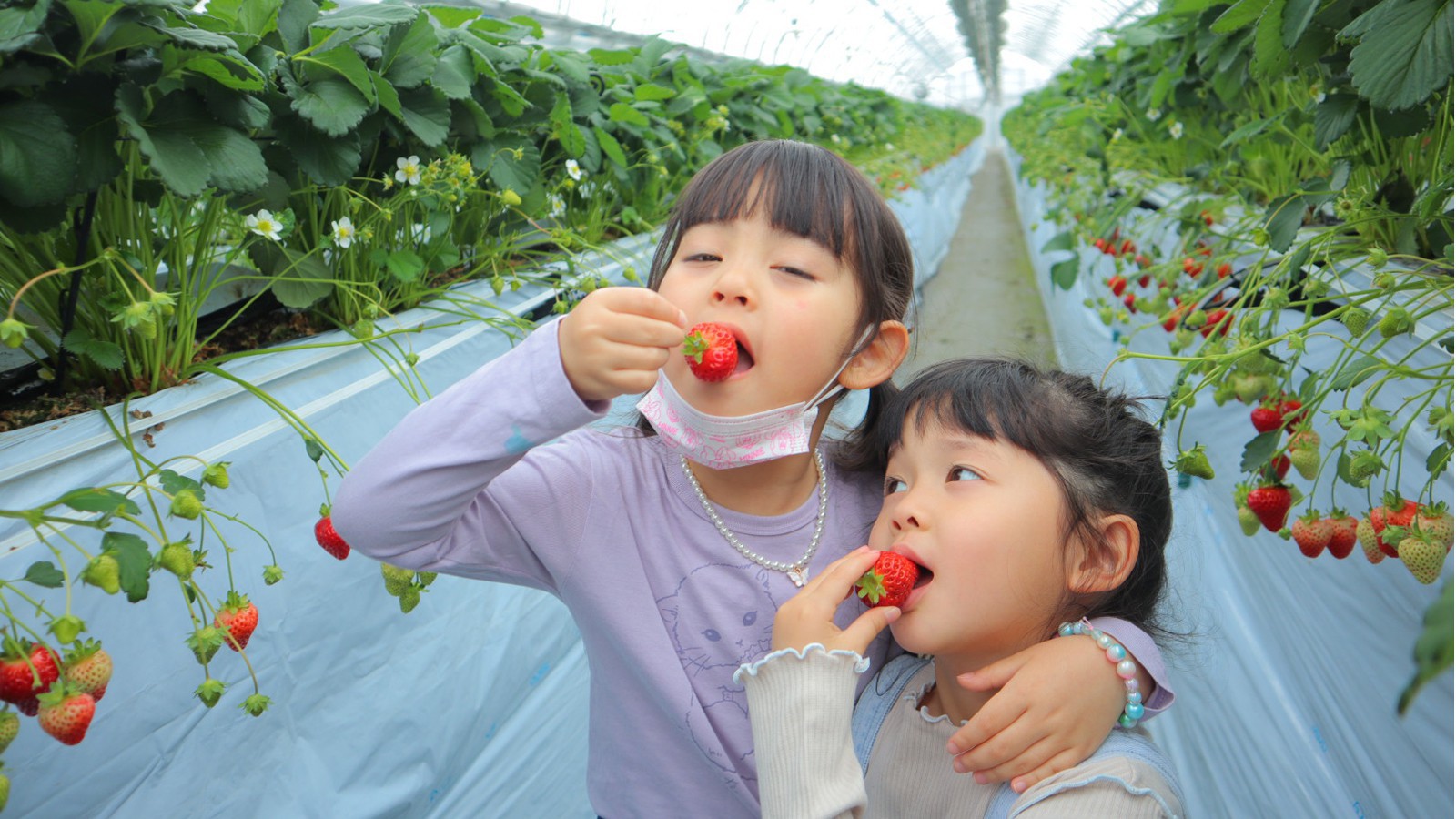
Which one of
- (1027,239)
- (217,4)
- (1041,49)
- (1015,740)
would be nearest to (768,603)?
(1015,740)

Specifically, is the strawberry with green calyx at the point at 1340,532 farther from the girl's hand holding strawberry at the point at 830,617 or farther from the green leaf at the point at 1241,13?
the green leaf at the point at 1241,13

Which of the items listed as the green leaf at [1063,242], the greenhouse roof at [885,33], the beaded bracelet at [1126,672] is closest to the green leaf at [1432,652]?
the beaded bracelet at [1126,672]

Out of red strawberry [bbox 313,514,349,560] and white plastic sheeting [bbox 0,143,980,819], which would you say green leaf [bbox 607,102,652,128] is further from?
red strawberry [bbox 313,514,349,560]

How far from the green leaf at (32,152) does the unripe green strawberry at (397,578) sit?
55cm

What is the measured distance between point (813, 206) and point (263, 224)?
3.11 feet

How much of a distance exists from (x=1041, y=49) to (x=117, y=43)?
27.0 metres

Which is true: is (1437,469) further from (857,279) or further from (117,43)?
(117,43)

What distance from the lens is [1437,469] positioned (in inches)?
40.4

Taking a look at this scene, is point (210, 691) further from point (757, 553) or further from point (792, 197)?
point (792, 197)

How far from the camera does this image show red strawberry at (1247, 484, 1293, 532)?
1226 mm

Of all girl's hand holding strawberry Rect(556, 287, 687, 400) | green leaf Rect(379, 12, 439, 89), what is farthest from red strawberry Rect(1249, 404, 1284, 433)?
green leaf Rect(379, 12, 439, 89)

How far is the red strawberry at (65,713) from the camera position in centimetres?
77

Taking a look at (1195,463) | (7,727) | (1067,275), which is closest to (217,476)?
(7,727)

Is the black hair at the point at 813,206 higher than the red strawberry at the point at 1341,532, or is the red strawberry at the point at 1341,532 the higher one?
the black hair at the point at 813,206
